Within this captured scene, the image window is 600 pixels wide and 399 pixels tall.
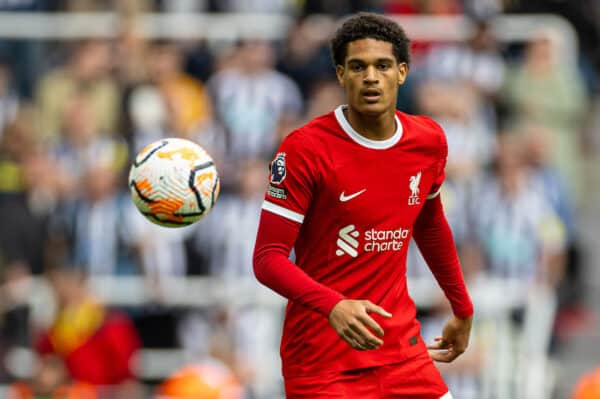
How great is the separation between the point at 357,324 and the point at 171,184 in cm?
147

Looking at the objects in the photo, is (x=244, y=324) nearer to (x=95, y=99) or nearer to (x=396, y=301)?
(x=95, y=99)

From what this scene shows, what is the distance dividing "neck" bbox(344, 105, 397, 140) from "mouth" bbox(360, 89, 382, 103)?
105 mm

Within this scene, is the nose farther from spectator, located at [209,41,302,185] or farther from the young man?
spectator, located at [209,41,302,185]

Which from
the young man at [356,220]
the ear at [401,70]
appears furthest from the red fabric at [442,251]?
the ear at [401,70]

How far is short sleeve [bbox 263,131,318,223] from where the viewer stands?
19.9 feet

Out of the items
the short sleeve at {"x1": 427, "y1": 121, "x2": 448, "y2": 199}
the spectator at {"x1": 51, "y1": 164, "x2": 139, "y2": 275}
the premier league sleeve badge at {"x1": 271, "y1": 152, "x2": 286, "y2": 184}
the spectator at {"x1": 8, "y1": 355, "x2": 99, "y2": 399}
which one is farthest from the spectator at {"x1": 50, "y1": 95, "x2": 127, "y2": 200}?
the premier league sleeve badge at {"x1": 271, "y1": 152, "x2": 286, "y2": 184}

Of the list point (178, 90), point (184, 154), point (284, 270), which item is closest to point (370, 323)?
point (284, 270)

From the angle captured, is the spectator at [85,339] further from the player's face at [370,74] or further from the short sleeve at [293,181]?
the player's face at [370,74]

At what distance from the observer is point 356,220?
245 inches

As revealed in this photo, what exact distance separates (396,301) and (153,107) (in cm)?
733

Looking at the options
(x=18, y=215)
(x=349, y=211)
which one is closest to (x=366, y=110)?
(x=349, y=211)

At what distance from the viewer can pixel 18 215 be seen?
1280 centimetres

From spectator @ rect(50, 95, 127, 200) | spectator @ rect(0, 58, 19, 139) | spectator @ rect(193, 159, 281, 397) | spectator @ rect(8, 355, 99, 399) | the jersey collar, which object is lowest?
spectator @ rect(8, 355, 99, 399)

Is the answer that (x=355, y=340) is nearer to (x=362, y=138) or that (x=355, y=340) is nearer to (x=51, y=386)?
(x=362, y=138)
